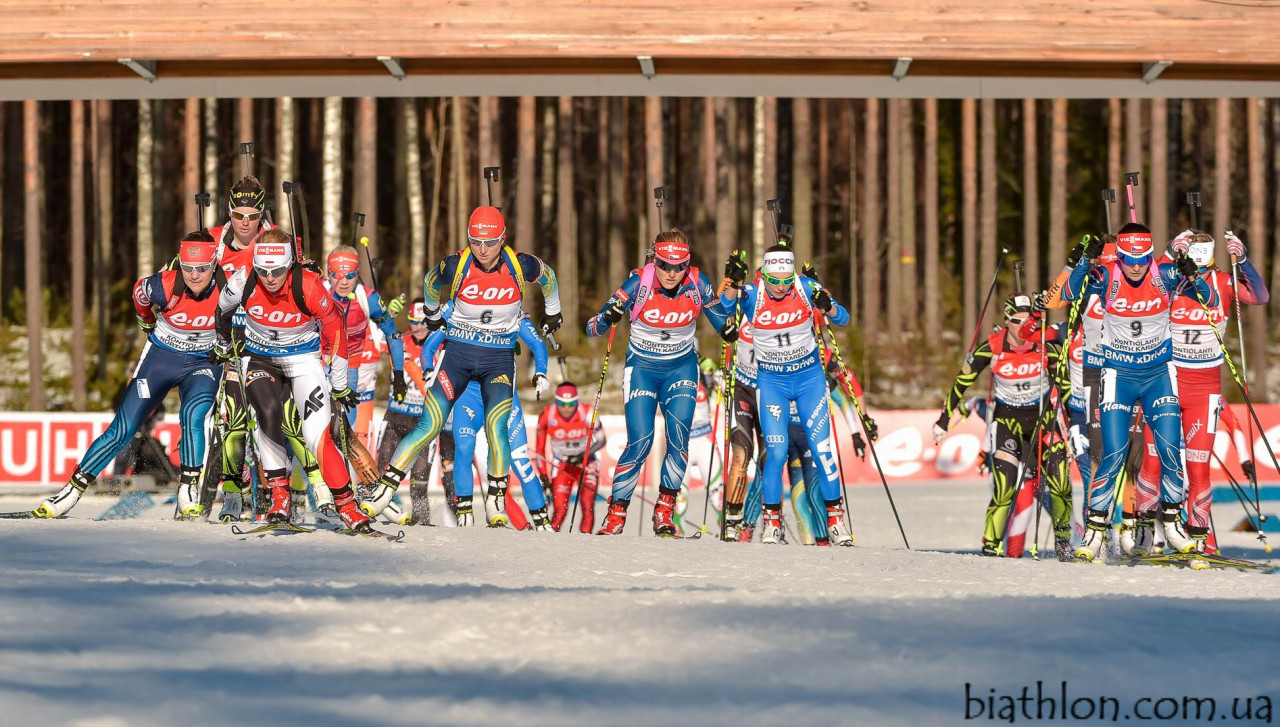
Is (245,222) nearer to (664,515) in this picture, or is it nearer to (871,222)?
(664,515)

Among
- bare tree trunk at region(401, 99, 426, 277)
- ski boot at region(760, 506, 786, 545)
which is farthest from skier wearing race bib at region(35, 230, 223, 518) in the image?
bare tree trunk at region(401, 99, 426, 277)

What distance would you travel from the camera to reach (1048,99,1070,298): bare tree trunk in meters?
27.2

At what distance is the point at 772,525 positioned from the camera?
11.1 meters

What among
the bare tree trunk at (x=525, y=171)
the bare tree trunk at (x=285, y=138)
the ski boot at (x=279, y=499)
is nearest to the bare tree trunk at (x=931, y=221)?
the bare tree trunk at (x=525, y=171)

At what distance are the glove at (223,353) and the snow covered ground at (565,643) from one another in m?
1.61

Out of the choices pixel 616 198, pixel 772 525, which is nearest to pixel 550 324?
pixel 772 525

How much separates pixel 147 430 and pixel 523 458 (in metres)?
A: 4.65

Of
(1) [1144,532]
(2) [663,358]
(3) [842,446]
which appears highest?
(2) [663,358]

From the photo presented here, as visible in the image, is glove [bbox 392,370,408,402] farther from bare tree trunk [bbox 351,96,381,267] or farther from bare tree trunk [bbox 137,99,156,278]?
bare tree trunk [bbox 137,99,156,278]

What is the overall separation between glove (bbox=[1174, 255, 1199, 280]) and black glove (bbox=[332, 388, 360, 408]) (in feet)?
18.1

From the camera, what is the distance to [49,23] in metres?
12.0

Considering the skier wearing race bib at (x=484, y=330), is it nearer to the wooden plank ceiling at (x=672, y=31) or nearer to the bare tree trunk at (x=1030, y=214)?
the wooden plank ceiling at (x=672, y=31)

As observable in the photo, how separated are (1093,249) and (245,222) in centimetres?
555

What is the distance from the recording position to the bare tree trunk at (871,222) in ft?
93.6
